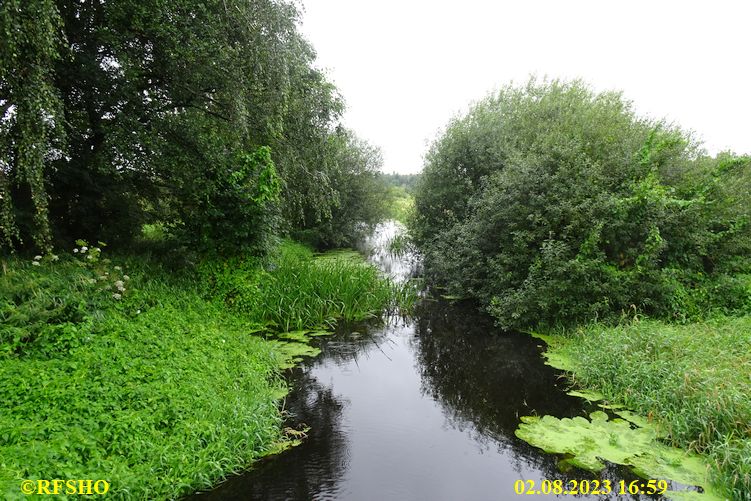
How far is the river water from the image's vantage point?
4.15 m

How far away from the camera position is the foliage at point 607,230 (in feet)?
27.2

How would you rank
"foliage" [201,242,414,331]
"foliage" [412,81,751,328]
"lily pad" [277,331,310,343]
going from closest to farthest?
"foliage" [201,242,414,331], "lily pad" [277,331,310,343], "foliage" [412,81,751,328]

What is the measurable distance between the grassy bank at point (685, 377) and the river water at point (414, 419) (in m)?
0.68

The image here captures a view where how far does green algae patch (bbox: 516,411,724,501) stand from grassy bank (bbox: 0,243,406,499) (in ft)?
10.6

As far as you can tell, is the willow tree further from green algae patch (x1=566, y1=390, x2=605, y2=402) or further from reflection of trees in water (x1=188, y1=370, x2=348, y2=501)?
green algae patch (x1=566, y1=390, x2=605, y2=402)

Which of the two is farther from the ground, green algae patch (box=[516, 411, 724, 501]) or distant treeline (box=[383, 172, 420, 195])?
distant treeline (box=[383, 172, 420, 195])

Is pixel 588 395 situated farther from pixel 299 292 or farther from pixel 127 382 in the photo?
pixel 127 382

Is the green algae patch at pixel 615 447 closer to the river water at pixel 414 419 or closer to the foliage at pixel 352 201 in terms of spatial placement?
the river water at pixel 414 419

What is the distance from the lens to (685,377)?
5.10m

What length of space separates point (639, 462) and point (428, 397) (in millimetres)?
2847
